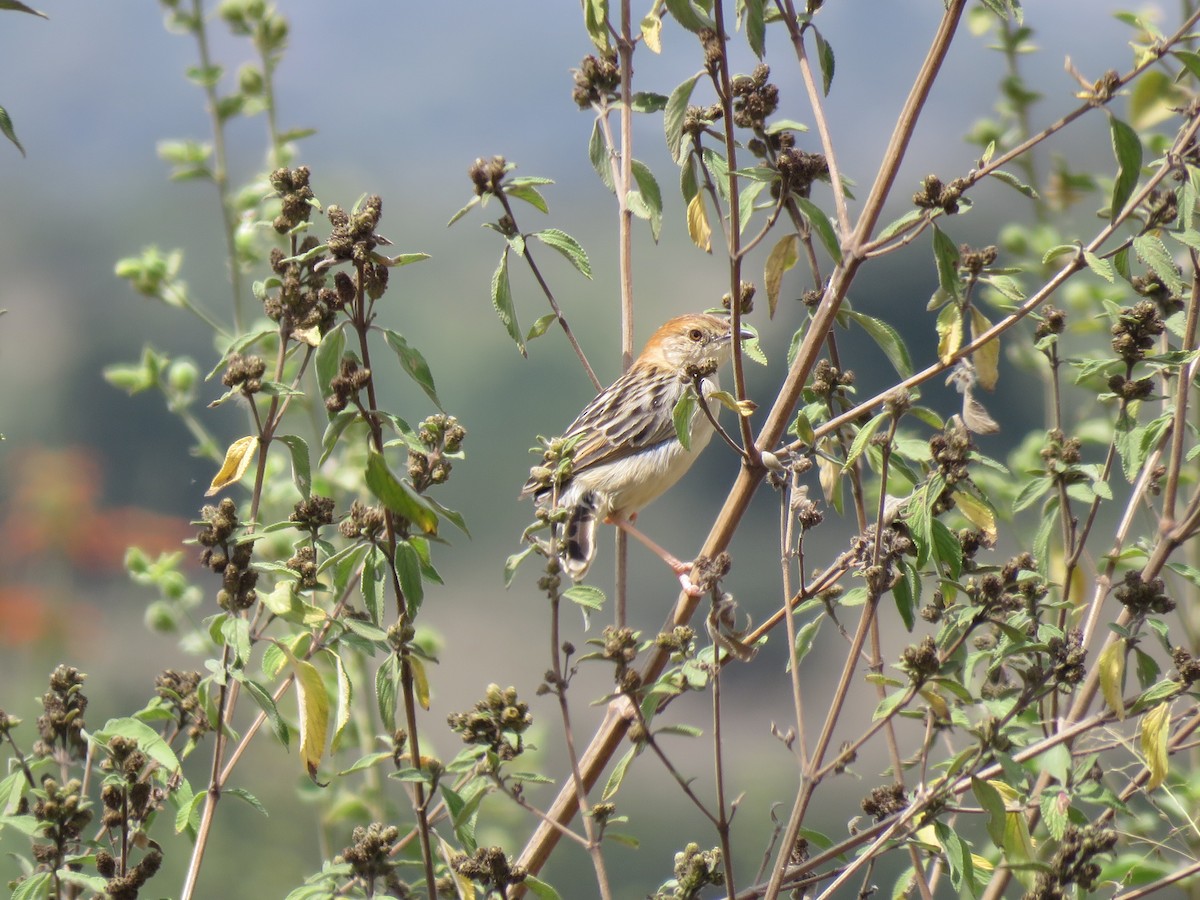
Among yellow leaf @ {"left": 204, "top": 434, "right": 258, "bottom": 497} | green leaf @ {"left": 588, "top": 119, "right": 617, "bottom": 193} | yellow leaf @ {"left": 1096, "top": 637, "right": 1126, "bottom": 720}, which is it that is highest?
green leaf @ {"left": 588, "top": 119, "right": 617, "bottom": 193}

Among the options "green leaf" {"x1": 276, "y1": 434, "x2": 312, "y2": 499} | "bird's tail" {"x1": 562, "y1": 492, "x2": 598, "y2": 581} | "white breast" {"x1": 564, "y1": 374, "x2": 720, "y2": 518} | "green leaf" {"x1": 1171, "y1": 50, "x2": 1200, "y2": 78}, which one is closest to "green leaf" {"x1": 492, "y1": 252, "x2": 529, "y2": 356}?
"green leaf" {"x1": 276, "y1": 434, "x2": 312, "y2": 499}

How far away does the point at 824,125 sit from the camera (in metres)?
2.18

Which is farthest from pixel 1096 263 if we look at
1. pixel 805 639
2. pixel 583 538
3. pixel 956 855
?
pixel 583 538

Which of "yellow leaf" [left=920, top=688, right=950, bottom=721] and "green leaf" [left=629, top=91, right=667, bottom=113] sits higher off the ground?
"green leaf" [left=629, top=91, right=667, bottom=113]

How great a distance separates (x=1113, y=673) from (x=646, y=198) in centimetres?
127

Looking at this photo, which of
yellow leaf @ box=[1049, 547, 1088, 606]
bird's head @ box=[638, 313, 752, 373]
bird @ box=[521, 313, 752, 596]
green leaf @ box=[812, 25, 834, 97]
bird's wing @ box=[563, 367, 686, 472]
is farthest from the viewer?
bird's head @ box=[638, 313, 752, 373]

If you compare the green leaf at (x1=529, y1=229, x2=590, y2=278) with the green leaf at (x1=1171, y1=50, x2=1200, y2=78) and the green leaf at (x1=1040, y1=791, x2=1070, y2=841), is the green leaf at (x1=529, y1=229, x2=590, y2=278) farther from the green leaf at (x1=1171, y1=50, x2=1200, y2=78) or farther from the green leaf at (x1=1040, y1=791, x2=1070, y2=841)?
the green leaf at (x1=1040, y1=791, x2=1070, y2=841)

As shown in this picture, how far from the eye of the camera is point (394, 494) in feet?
5.47

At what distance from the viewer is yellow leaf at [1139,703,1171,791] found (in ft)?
6.93

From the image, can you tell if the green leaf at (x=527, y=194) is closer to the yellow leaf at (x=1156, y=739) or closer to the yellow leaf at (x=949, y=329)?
the yellow leaf at (x=949, y=329)

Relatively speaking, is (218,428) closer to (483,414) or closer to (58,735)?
(483,414)

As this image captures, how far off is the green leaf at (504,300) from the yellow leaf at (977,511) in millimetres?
828

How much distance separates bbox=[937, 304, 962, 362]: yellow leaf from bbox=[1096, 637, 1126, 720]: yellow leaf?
0.60 metres

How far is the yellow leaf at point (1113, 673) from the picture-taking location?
214 centimetres
